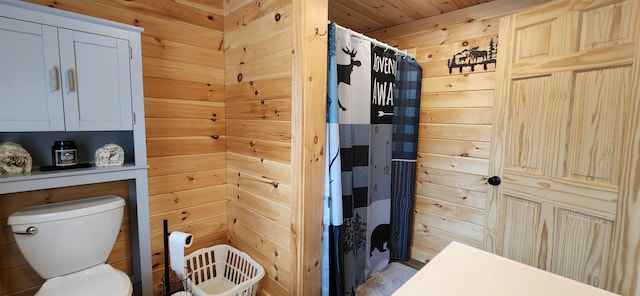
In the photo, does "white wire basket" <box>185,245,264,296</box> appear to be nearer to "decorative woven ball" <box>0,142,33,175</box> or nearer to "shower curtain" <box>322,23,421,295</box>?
"shower curtain" <box>322,23,421,295</box>

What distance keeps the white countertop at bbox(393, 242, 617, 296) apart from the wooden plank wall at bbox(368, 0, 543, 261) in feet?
4.09

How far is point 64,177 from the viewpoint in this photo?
121 cm

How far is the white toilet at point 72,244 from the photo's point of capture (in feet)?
3.83

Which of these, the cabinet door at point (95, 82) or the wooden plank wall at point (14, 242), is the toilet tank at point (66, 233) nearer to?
the wooden plank wall at point (14, 242)

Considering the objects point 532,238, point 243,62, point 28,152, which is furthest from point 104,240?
point 532,238

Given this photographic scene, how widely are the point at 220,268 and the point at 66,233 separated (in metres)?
0.92

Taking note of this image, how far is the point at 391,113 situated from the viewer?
2.14 metres

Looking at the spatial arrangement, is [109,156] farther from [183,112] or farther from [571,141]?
[571,141]

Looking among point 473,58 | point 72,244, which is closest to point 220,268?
point 72,244

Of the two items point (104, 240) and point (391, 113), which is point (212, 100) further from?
point (391, 113)

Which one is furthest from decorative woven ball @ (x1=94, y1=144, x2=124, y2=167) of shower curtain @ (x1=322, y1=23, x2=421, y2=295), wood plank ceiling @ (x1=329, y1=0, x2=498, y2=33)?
wood plank ceiling @ (x1=329, y1=0, x2=498, y2=33)

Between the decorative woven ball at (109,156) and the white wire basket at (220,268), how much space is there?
730 millimetres

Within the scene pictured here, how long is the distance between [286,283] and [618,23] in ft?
6.86

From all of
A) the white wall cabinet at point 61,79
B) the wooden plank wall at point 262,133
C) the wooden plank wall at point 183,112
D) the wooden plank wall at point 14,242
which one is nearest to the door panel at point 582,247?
the wooden plank wall at point 262,133
